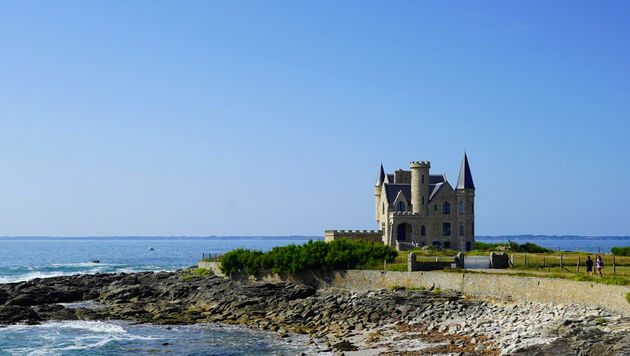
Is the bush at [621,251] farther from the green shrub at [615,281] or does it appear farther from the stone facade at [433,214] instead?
the green shrub at [615,281]

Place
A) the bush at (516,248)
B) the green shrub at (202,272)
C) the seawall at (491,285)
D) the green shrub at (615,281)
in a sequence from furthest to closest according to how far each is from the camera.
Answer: the bush at (516,248) < the green shrub at (202,272) < the green shrub at (615,281) < the seawall at (491,285)

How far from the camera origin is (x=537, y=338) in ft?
100

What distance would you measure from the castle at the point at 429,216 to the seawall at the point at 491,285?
19.0 meters

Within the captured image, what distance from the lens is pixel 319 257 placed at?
176 feet

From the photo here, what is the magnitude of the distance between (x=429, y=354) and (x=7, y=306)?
115ft

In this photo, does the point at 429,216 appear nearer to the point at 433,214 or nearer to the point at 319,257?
the point at 433,214

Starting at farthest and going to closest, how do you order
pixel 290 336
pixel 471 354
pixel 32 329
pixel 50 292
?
pixel 50 292, pixel 32 329, pixel 290 336, pixel 471 354

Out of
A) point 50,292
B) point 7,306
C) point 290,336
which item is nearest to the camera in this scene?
point 290,336

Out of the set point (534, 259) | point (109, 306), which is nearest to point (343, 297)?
point (534, 259)

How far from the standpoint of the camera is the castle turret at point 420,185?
72812 millimetres

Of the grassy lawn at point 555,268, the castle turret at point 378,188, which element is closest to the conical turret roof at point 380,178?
the castle turret at point 378,188

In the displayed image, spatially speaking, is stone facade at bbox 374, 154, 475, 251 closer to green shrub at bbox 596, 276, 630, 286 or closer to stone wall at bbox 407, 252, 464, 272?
stone wall at bbox 407, 252, 464, 272

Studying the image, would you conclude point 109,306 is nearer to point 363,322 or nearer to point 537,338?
point 363,322

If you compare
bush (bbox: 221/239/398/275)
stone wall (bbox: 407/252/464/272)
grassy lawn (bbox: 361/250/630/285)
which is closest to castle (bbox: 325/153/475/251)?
grassy lawn (bbox: 361/250/630/285)
